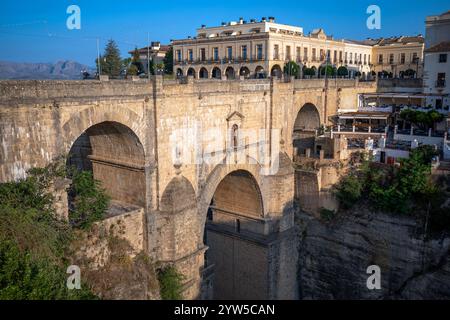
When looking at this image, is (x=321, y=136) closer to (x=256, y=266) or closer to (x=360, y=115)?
(x=360, y=115)

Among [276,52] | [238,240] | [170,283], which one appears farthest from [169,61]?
[170,283]

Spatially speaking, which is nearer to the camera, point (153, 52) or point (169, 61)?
point (153, 52)

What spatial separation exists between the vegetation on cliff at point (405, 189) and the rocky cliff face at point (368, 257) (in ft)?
1.99

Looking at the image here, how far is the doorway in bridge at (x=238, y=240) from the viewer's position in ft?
75.4

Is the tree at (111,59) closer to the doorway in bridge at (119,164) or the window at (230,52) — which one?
the window at (230,52)

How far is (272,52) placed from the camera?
45406 mm

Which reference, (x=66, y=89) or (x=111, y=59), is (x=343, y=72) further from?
(x=66, y=89)

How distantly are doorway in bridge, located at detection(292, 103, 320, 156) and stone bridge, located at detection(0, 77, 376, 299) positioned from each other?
0.13 m

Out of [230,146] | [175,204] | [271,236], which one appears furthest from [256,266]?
[175,204]

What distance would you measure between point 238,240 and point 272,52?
2695 cm

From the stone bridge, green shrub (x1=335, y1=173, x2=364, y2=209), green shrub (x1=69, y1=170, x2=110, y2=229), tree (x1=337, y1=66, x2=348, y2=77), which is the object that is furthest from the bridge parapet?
tree (x1=337, y1=66, x2=348, y2=77)

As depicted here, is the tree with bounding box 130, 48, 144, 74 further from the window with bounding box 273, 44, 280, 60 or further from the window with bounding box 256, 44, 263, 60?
the window with bounding box 273, 44, 280, 60

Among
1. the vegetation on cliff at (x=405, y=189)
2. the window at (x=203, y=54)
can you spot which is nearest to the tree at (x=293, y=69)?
the window at (x=203, y=54)

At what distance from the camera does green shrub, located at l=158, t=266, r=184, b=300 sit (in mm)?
15797
